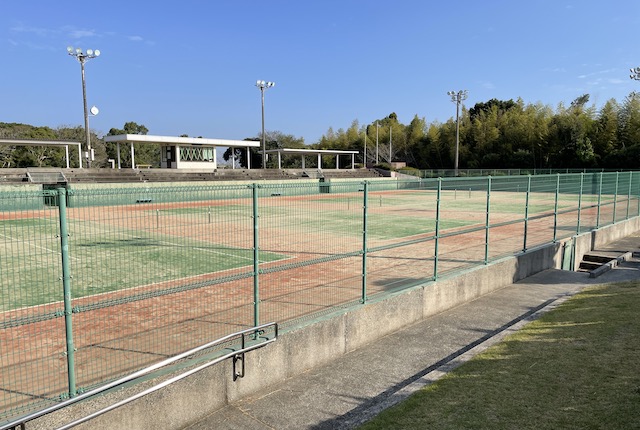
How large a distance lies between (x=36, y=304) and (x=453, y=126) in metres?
82.5

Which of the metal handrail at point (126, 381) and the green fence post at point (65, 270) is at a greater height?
the green fence post at point (65, 270)

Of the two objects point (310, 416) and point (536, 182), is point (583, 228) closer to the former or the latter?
point (536, 182)

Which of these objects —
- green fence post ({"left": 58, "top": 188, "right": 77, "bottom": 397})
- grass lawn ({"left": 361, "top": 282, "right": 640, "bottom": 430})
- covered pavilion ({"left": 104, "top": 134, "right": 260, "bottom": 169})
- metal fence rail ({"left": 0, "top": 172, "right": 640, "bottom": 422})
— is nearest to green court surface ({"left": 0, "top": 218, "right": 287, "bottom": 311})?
metal fence rail ({"left": 0, "top": 172, "right": 640, "bottom": 422})

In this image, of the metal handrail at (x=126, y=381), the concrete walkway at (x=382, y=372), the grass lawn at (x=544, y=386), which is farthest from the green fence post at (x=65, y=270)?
the grass lawn at (x=544, y=386)

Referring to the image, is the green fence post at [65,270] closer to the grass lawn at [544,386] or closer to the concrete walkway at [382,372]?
the concrete walkway at [382,372]

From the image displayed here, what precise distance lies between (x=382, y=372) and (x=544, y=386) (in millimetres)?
1893

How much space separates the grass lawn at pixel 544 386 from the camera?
4.41m

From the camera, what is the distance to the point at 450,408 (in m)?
4.74

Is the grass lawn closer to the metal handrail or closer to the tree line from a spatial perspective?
the metal handrail

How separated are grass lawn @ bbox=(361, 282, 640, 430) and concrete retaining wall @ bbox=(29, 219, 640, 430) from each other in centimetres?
154

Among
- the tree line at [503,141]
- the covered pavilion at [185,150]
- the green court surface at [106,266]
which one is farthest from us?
the tree line at [503,141]

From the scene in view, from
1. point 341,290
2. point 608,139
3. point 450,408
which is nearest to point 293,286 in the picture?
point 341,290

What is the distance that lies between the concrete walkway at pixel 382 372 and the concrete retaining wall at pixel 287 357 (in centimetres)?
13

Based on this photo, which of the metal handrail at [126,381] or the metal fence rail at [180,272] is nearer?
the metal handrail at [126,381]
